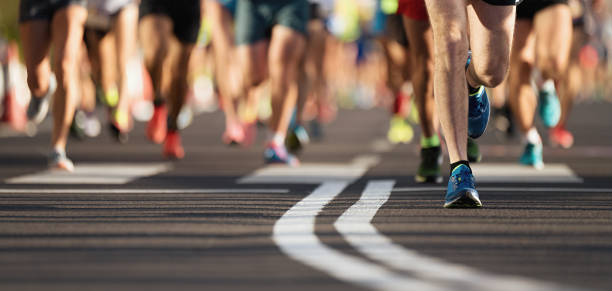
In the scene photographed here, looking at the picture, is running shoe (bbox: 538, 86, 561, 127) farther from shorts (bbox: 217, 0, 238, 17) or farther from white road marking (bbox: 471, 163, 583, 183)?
shorts (bbox: 217, 0, 238, 17)

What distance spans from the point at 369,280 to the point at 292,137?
26.3ft

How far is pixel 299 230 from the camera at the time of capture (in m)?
5.50

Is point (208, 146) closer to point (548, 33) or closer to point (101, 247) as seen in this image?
point (548, 33)

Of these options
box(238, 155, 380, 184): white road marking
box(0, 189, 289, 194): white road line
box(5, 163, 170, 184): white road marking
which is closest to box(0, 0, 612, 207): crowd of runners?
box(5, 163, 170, 184): white road marking

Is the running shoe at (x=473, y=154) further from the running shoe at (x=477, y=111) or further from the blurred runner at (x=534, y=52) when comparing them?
the running shoe at (x=477, y=111)

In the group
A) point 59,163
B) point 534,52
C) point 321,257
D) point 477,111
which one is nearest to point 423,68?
point 477,111

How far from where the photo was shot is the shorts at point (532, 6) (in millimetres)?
9660

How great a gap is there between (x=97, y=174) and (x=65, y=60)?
85 cm

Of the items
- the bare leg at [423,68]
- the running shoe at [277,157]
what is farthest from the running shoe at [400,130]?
the bare leg at [423,68]

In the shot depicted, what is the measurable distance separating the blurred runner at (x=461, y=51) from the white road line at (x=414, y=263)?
668mm

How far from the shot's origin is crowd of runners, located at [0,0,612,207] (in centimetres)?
677

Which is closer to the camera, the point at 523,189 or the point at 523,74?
the point at 523,189

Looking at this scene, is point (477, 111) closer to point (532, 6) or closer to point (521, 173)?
point (521, 173)

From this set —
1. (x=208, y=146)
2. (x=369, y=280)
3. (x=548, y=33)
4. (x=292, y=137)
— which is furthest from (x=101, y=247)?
(x=208, y=146)
